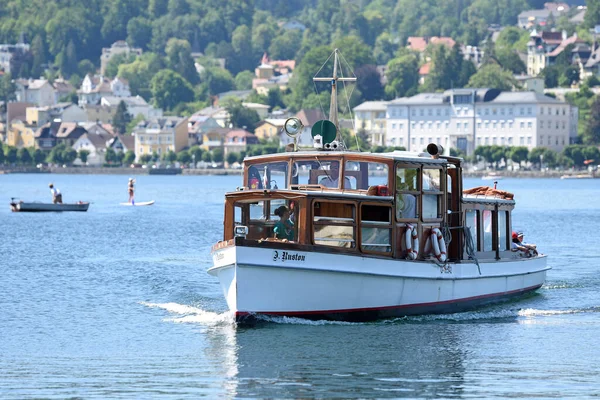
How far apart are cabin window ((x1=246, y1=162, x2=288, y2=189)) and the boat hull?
53.7 metres

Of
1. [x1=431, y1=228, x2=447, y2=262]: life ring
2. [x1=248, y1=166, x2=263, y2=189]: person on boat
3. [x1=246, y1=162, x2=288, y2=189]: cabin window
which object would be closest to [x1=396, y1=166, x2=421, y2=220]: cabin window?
[x1=431, y1=228, x2=447, y2=262]: life ring

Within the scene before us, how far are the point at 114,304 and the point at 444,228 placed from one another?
862cm

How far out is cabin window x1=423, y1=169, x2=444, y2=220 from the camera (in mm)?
35031

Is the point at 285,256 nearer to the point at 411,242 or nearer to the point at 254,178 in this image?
the point at 411,242

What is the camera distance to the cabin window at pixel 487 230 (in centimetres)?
3869

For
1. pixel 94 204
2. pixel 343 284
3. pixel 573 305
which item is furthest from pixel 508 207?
pixel 94 204

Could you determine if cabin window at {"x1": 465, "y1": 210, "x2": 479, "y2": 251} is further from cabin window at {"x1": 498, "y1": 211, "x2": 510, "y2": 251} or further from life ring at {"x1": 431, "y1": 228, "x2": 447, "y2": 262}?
life ring at {"x1": 431, "y1": 228, "x2": 447, "y2": 262}

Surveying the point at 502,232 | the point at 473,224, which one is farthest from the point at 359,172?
the point at 502,232

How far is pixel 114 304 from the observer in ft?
130

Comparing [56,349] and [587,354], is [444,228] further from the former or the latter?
[56,349]

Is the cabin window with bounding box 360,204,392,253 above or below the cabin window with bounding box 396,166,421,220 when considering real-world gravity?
below

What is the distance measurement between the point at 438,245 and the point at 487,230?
411 cm

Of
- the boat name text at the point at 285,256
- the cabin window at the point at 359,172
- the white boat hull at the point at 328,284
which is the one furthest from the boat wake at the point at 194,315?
the cabin window at the point at 359,172

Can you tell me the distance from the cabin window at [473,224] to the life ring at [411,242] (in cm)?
358
